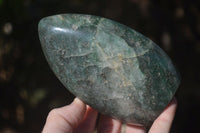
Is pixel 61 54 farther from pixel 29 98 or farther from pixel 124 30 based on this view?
pixel 29 98

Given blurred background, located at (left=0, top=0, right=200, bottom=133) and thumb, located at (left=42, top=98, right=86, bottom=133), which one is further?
blurred background, located at (left=0, top=0, right=200, bottom=133)

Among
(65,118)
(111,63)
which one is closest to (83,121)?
(65,118)

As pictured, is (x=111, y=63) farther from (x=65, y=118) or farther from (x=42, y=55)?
(x=42, y=55)

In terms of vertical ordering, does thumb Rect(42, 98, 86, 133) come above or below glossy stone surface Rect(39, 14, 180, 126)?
below

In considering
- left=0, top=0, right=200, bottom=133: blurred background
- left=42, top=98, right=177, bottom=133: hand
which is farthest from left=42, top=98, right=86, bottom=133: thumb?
left=0, top=0, right=200, bottom=133: blurred background

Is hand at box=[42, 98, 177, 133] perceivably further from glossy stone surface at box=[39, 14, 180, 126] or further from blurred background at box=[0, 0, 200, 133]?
blurred background at box=[0, 0, 200, 133]

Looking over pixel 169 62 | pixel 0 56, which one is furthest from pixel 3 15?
pixel 169 62
